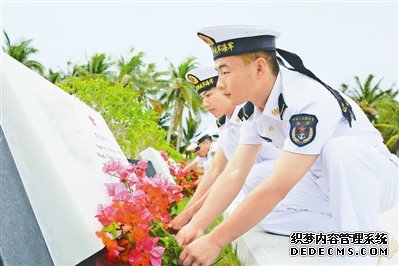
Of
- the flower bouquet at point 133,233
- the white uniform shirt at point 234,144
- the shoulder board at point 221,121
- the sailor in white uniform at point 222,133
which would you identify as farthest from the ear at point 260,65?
the shoulder board at point 221,121

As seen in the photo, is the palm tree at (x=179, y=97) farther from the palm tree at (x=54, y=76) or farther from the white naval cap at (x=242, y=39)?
the white naval cap at (x=242, y=39)

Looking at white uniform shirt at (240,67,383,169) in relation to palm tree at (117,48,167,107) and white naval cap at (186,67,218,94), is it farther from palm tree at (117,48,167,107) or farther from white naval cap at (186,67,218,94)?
palm tree at (117,48,167,107)

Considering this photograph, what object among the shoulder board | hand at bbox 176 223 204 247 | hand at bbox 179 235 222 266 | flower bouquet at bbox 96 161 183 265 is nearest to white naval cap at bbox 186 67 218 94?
the shoulder board

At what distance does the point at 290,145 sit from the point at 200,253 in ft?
1.86

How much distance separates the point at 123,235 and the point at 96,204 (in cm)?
16

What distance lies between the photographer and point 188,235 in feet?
7.07

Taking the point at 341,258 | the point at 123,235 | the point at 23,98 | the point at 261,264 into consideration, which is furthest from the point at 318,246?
the point at 23,98

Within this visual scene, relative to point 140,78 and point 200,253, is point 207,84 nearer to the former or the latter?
point 200,253

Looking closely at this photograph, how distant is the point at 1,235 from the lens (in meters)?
1.26

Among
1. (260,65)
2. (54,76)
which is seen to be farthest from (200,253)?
(54,76)

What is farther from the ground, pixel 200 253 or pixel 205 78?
pixel 205 78

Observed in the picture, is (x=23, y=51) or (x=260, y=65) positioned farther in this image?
(x=23, y=51)

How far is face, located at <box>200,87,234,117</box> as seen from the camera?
142 inches

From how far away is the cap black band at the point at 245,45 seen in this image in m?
2.22
